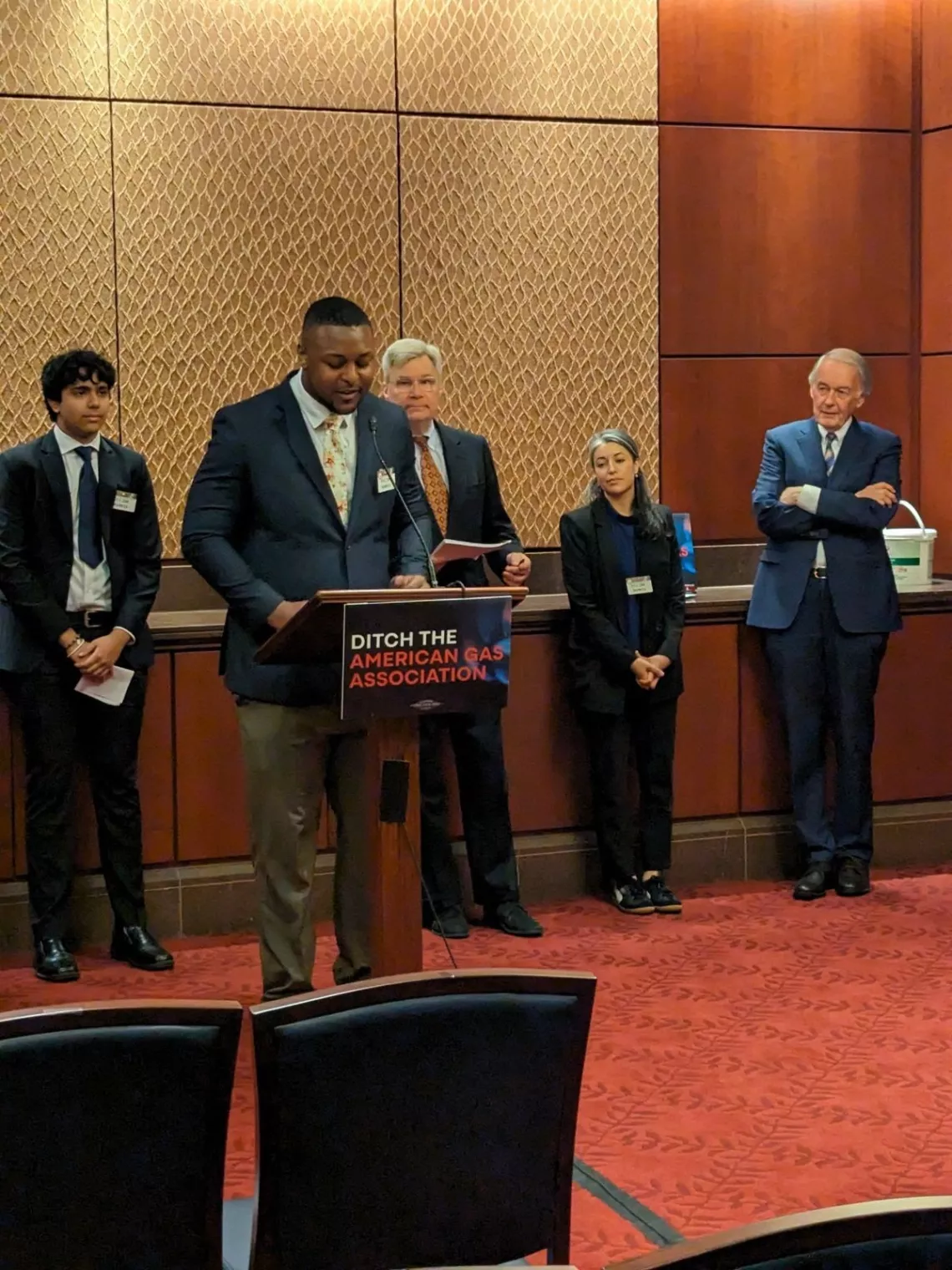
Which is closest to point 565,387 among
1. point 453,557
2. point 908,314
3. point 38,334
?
point 908,314

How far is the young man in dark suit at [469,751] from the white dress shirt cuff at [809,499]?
0.92 m

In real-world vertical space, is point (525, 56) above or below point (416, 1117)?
above

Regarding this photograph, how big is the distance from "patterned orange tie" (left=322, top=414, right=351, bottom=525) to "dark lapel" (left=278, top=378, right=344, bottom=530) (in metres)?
0.02

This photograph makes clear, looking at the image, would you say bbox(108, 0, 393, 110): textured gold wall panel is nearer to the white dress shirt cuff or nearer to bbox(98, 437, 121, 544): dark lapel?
bbox(98, 437, 121, 544): dark lapel

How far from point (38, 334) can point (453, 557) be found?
226 centimetres

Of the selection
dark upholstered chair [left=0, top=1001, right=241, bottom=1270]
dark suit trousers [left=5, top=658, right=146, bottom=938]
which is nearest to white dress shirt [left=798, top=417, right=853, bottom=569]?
dark suit trousers [left=5, top=658, right=146, bottom=938]

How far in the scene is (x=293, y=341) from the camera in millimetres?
5578

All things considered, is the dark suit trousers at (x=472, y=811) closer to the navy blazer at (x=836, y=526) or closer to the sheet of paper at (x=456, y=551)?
the navy blazer at (x=836, y=526)

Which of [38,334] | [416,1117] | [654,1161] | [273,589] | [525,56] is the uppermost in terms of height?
[525,56]

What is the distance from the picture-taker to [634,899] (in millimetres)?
5152

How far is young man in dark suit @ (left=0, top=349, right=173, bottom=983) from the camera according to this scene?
4.43 metres

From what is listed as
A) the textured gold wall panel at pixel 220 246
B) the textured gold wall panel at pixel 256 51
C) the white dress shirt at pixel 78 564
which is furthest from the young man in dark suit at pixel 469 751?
the textured gold wall panel at pixel 256 51

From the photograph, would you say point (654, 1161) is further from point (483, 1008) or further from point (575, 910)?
point (575, 910)

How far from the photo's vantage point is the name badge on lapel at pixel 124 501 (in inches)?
178
